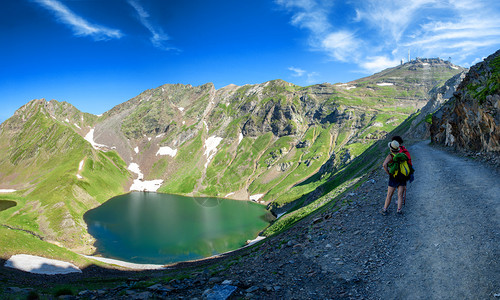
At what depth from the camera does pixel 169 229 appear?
317 ft

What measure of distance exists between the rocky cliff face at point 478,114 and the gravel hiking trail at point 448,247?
9.99 meters

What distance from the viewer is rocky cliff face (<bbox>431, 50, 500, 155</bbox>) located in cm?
2128

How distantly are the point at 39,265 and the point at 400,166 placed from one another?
180 ft

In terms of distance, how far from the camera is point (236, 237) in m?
88.3

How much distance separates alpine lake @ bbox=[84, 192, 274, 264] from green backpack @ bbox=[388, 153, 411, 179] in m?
67.6

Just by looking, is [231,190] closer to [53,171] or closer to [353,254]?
[53,171]

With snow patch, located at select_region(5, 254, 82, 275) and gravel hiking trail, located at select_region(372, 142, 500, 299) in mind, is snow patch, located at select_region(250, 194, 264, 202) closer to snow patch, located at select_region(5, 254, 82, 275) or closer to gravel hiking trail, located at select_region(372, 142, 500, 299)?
snow patch, located at select_region(5, 254, 82, 275)

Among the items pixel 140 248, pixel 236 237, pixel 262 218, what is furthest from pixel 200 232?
pixel 262 218

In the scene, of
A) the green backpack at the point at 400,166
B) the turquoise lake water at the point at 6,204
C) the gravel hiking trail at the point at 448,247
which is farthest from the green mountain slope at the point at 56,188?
the gravel hiking trail at the point at 448,247

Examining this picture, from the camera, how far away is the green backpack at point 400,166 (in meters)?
12.7

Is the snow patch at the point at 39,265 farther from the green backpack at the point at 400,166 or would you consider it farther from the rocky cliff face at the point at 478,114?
the rocky cliff face at the point at 478,114

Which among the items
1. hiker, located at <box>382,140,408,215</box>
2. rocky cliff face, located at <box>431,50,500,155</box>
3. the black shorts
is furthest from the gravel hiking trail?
rocky cliff face, located at <box>431,50,500,155</box>

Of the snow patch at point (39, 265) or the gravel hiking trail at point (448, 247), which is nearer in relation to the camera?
the gravel hiking trail at point (448, 247)

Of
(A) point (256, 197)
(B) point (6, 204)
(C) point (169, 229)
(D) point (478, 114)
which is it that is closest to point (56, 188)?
(B) point (6, 204)
